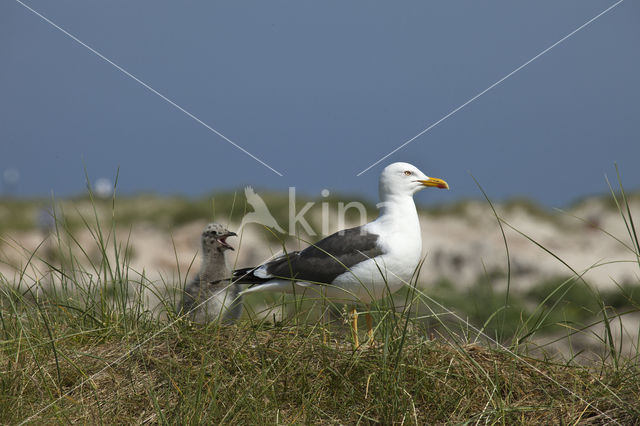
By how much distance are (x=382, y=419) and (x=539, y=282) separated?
11.0 m

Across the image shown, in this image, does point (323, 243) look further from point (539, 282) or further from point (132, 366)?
point (539, 282)

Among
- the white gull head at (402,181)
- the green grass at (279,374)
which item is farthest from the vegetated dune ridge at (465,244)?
the green grass at (279,374)

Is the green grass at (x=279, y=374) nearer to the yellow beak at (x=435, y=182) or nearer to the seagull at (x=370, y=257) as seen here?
the seagull at (x=370, y=257)

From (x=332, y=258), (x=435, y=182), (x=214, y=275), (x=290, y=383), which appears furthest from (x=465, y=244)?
(x=290, y=383)

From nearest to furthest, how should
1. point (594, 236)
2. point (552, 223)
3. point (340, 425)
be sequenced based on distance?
point (340, 425)
point (594, 236)
point (552, 223)

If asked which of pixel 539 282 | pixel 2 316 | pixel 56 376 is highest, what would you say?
pixel 2 316

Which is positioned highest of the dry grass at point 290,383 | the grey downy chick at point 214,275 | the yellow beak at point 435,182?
the yellow beak at point 435,182

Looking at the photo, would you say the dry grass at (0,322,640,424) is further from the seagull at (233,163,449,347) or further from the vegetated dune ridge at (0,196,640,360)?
the vegetated dune ridge at (0,196,640,360)

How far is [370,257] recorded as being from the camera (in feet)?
16.4

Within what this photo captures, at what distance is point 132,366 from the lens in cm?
393

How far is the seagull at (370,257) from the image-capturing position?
497 cm

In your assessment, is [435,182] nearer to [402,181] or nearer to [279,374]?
[402,181]

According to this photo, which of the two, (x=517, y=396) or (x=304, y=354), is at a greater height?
(x=304, y=354)

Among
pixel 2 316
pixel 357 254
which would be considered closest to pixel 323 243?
pixel 357 254
